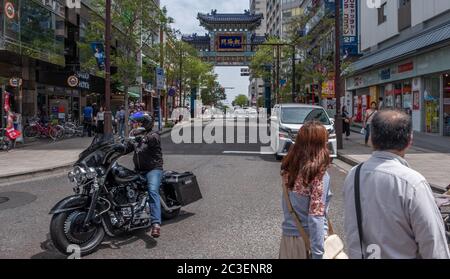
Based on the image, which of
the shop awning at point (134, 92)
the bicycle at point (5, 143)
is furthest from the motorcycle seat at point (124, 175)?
the shop awning at point (134, 92)

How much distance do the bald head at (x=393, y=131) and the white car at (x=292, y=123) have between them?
11.2 m

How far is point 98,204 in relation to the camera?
17.7 feet

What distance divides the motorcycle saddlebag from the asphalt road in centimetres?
35

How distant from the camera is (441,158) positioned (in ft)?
45.1

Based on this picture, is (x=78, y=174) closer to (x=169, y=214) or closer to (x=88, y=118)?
(x=169, y=214)

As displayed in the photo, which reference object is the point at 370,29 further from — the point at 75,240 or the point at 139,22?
the point at 75,240

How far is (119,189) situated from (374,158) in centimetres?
408

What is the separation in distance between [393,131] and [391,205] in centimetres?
40

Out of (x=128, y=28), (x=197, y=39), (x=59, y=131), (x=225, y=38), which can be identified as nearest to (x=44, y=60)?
(x=59, y=131)

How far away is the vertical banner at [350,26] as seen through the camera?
30453 millimetres

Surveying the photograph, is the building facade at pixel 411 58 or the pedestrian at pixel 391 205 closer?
the pedestrian at pixel 391 205

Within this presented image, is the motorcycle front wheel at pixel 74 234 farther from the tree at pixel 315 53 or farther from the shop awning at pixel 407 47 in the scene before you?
the tree at pixel 315 53

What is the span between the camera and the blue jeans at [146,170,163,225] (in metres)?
5.80
